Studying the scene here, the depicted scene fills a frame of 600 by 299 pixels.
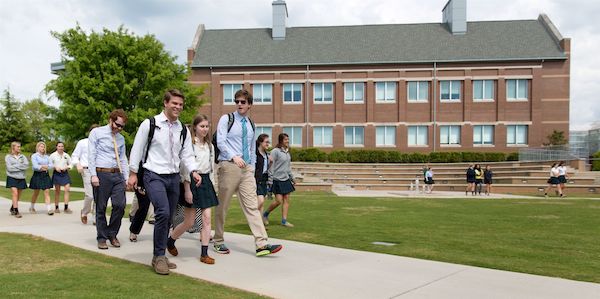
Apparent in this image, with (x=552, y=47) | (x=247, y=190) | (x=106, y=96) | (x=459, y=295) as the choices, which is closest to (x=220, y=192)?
(x=247, y=190)

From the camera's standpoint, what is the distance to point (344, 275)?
566cm

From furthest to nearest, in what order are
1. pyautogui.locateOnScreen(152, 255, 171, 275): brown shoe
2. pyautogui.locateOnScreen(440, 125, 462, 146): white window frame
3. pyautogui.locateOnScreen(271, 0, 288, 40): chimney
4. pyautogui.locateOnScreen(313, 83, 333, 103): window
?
pyautogui.locateOnScreen(271, 0, 288, 40): chimney < pyautogui.locateOnScreen(313, 83, 333, 103): window < pyautogui.locateOnScreen(440, 125, 462, 146): white window frame < pyautogui.locateOnScreen(152, 255, 171, 275): brown shoe

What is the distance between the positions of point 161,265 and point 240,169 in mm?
1673

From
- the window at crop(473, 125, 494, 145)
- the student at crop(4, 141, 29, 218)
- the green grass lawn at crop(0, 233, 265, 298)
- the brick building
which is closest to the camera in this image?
the green grass lawn at crop(0, 233, 265, 298)

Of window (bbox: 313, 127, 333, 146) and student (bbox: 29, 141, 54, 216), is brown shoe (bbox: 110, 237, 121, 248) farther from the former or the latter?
window (bbox: 313, 127, 333, 146)

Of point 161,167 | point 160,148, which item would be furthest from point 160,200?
point 160,148

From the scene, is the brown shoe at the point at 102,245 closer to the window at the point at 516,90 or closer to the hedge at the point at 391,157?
the hedge at the point at 391,157

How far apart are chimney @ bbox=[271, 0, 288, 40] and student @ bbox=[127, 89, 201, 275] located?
42.2m

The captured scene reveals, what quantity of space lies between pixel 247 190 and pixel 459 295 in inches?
118

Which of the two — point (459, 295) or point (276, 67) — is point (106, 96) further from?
point (459, 295)

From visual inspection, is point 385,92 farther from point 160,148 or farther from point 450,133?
point 160,148

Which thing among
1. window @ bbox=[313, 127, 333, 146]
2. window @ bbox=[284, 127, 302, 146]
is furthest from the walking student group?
window @ bbox=[284, 127, 302, 146]

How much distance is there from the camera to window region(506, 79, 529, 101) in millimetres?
41062

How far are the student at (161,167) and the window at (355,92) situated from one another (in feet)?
124
